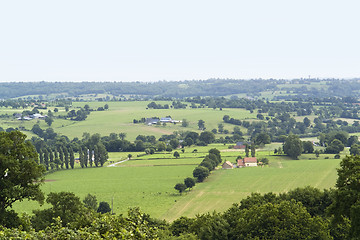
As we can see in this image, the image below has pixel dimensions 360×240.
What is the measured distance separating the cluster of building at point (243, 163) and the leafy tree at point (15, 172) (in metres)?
80.1

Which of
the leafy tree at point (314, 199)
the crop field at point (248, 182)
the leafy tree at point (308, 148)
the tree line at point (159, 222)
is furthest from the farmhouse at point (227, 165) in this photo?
the leafy tree at point (314, 199)

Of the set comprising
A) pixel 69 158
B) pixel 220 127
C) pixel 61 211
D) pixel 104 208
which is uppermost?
pixel 61 211

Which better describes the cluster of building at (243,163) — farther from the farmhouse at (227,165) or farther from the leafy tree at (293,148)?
the leafy tree at (293,148)

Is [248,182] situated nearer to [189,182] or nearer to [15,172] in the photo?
[189,182]

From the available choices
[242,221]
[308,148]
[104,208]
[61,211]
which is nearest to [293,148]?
[308,148]

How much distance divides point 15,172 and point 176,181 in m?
64.3

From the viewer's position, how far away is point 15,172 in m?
32.3

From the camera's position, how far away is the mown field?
246ft

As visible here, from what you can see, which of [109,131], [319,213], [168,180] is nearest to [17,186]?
[319,213]

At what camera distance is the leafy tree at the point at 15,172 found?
32125 mm

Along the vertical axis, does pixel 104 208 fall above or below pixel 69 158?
above

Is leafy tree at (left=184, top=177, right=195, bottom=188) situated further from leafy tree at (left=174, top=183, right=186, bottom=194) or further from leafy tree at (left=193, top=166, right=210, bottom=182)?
leafy tree at (left=193, top=166, right=210, bottom=182)

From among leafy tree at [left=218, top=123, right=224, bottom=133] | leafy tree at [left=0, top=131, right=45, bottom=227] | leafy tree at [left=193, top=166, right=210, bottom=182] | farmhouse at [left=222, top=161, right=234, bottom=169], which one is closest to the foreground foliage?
leafy tree at [left=0, top=131, right=45, bottom=227]

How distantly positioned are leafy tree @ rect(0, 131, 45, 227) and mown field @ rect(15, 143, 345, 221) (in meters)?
34.9
